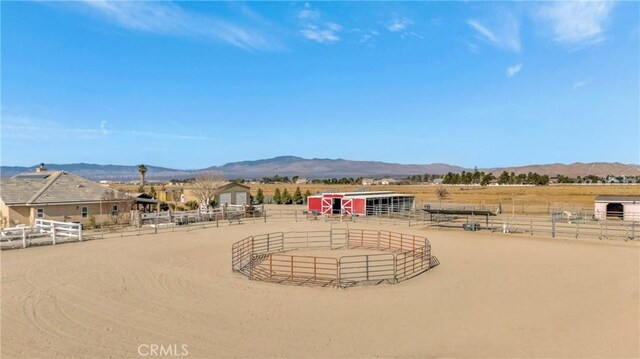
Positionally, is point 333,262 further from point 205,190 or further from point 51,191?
point 205,190

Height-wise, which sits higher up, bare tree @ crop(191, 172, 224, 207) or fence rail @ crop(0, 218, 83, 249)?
bare tree @ crop(191, 172, 224, 207)

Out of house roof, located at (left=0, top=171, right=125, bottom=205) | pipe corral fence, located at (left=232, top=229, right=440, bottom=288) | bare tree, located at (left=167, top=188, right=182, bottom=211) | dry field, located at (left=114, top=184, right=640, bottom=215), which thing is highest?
house roof, located at (left=0, top=171, right=125, bottom=205)

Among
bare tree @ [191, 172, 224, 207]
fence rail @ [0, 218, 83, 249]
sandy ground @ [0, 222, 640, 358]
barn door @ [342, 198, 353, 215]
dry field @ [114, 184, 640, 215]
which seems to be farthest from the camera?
dry field @ [114, 184, 640, 215]

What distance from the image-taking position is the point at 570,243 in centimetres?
2433

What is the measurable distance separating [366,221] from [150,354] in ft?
92.9

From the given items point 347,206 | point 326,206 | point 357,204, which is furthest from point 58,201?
point 357,204

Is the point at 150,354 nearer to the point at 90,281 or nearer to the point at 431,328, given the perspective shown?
the point at 431,328

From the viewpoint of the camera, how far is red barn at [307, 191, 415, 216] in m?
39.9

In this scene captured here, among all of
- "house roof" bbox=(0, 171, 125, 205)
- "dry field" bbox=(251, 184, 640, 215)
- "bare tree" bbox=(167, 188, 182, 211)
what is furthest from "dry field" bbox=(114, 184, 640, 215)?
"house roof" bbox=(0, 171, 125, 205)

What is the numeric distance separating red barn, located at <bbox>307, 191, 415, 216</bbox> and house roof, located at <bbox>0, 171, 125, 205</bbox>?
18341 millimetres

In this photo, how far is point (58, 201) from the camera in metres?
29.9

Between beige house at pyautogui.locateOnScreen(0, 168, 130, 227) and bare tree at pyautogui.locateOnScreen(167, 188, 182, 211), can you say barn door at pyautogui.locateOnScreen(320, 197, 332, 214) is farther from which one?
bare tree at pyautogui.locateOnScreen(167, 188, 182, 211)

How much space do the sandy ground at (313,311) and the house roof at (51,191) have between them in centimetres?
1202

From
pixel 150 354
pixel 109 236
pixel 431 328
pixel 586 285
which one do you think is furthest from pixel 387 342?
pixel 109 236
